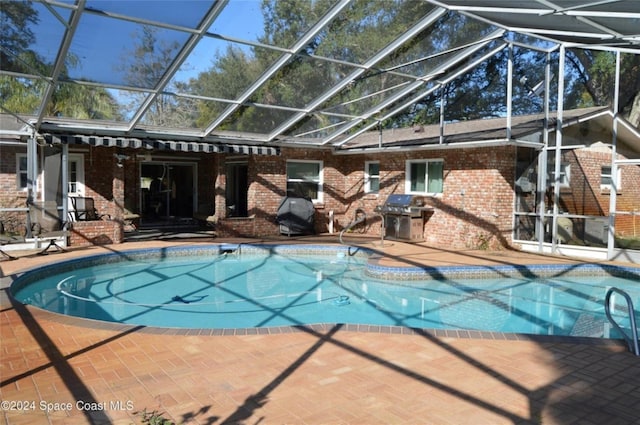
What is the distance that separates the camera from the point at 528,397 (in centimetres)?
448

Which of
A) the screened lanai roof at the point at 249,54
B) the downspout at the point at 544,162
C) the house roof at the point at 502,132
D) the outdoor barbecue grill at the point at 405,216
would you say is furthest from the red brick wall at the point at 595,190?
the outdoor barbecue grill at the point at 405,216

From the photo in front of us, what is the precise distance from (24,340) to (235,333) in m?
2.50

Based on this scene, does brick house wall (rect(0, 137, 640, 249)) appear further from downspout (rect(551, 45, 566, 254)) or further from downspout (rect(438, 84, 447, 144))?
downspout (rect(438, 84, 447, 144))

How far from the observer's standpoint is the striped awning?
13.3m

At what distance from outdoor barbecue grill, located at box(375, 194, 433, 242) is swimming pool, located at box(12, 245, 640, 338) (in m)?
2.98

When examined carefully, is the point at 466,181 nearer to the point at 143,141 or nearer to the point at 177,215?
the point at 143,141

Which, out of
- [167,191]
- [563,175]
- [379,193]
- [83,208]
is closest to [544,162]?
[563,175]

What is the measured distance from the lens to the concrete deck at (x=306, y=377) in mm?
4090

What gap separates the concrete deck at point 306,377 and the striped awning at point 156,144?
7844mm

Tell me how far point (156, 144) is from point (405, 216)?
26.6ft

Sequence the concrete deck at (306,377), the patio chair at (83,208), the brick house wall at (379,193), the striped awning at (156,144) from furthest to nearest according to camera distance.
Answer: the patio chair at (83,208) → the brick house wall at (379,193) → the striped awning at (156,144) → the concrete deck at (306,377)

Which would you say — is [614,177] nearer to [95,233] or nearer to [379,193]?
[379,193]

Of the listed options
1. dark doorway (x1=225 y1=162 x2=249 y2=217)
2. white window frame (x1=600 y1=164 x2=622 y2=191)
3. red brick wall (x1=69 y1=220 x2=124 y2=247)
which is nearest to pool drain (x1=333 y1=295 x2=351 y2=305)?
white window frame (x1=600 y1=164 x2=622 y2=191)

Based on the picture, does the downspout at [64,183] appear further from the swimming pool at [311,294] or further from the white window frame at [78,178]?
the white window frame at [78,178]
